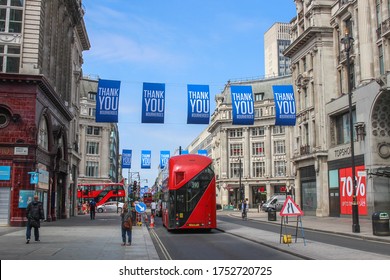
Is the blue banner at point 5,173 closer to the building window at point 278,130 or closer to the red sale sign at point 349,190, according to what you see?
the red sale sign at point 349,190

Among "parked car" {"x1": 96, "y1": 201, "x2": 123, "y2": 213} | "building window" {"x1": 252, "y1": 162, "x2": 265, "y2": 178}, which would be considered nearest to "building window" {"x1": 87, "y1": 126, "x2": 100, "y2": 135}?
"parked car" {"x1": 96, "y1": 201, "x2": 123, "y2": 213}

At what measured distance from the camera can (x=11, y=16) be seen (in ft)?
105

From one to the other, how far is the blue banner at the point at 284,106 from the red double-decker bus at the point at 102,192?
41.6 metres

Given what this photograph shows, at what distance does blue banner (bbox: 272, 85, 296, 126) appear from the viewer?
99.3ft

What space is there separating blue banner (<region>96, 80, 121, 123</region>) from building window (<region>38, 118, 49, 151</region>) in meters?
7.69

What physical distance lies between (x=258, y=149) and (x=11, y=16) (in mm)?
72601

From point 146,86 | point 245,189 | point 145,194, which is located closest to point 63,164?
point 146,86

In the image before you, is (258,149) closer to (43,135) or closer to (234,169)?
(234,169)

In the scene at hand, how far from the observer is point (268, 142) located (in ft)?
318

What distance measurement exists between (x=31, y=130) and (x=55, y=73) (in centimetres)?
916

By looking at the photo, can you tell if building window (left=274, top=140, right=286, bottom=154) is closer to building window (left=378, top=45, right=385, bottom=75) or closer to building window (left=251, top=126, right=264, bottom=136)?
building window (left=251, top=126, right=264, bottom=136)

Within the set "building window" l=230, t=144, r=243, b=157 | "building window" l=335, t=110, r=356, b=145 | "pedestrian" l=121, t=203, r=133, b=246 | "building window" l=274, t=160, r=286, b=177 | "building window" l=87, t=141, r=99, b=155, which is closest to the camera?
"pedestrian" l=121, t=203, r=133, b=246

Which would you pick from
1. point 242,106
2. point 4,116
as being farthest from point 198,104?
point 4,116

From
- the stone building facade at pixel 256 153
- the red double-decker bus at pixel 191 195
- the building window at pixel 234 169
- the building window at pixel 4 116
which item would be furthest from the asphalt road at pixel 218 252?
the building window at pixel 234 169
